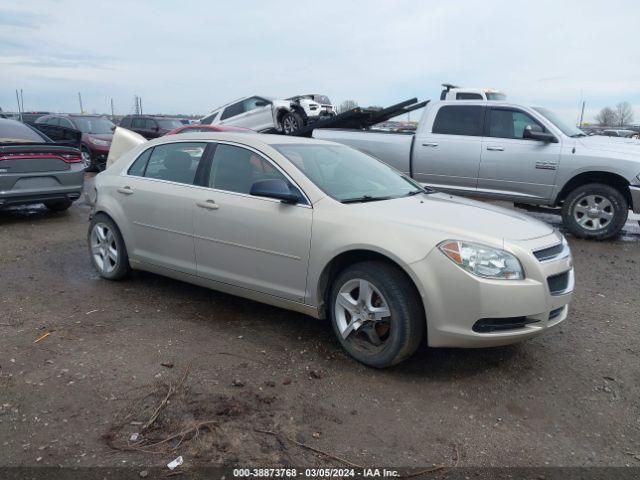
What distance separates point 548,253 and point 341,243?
1375mm

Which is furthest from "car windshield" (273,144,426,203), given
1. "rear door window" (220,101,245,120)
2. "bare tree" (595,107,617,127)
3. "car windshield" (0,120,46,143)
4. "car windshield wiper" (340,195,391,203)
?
"bare tree" (595,107,617,127)

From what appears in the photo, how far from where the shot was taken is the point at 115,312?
4.68 m

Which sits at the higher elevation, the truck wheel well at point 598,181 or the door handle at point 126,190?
the door handle at point 126,190

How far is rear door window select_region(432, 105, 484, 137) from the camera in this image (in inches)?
338

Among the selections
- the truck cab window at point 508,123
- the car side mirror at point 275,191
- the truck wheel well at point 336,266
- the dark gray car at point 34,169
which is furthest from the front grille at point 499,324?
the dark gray car at point 34,169

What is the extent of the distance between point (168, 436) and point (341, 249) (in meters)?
1.59

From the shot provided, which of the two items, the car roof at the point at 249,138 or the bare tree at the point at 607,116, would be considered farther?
the bare tree at the point at 607,116

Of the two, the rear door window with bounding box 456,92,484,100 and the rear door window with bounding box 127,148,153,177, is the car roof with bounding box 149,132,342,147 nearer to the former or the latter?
the rear door window with bounding box 127,148,153,177

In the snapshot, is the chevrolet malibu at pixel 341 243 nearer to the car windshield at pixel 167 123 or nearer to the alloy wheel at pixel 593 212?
the alloy wheel at pixel 593 212

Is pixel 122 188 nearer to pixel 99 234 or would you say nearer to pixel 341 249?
pixel 99 234

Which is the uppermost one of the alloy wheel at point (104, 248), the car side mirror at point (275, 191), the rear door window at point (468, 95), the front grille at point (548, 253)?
the rear door window at point (468, 95)

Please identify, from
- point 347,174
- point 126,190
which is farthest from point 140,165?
point 347,174

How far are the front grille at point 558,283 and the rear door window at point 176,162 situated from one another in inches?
117

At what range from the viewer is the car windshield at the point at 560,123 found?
819cm
